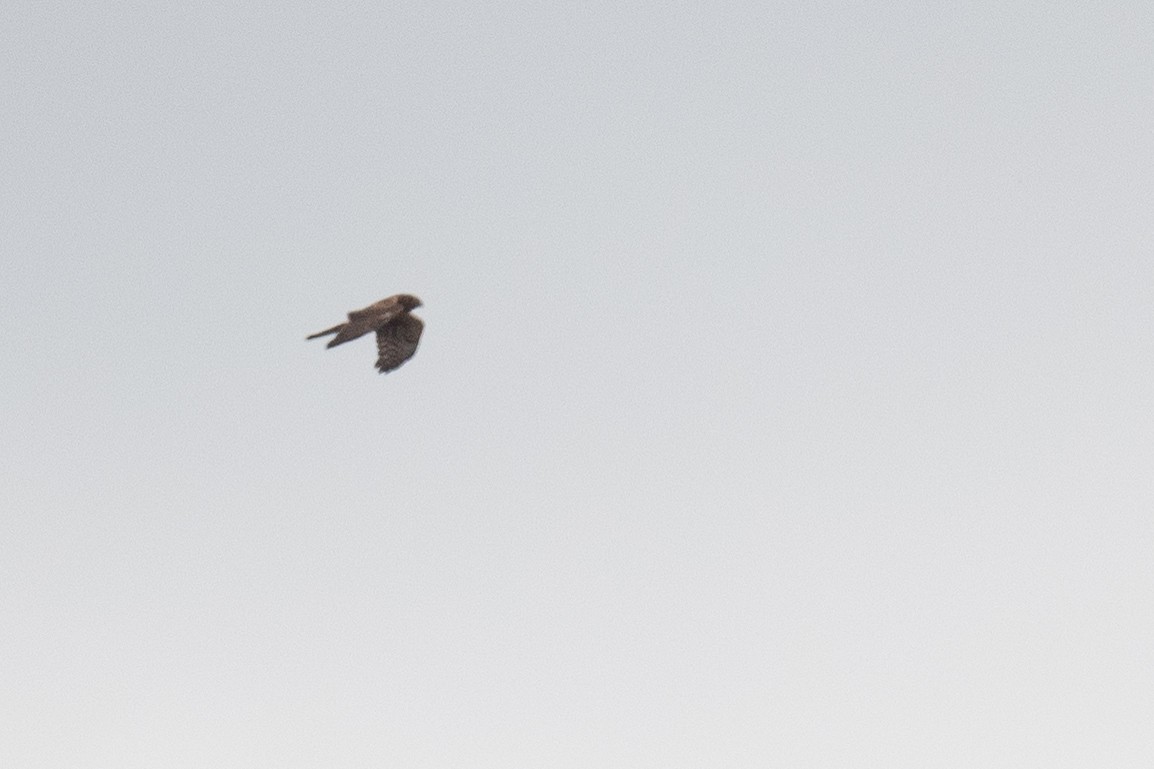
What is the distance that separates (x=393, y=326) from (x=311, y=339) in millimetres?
2134

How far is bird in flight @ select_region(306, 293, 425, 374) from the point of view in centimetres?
1991

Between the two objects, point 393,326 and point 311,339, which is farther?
point 393,326

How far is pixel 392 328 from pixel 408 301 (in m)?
0.64

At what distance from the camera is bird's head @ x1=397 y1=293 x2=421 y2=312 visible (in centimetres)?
2038

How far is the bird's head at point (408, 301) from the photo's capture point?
20.4 meters

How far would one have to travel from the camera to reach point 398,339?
20.2 metres

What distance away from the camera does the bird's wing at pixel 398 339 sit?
20.1m

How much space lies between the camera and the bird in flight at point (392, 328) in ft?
65.3

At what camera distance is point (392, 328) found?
798 inches

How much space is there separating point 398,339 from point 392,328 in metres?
0.27

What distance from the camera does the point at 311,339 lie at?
18.5m

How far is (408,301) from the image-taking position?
67.1 feet

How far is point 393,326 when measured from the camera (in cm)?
2028
